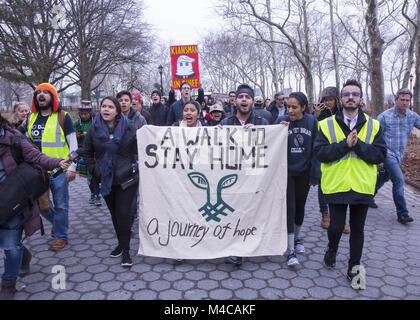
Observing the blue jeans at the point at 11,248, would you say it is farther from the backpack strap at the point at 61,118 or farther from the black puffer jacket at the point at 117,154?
the backpack strap at the point at 61,118

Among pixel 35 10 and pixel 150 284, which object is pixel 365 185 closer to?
pixel 150 284

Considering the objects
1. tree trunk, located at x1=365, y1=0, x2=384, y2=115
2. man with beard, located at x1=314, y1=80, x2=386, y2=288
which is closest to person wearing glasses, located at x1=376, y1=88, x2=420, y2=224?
man with beard, located at x1=314, y1=80, x2=386, y2=288

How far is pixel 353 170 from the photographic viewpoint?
3330 millimetres

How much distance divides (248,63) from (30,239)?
43514mm

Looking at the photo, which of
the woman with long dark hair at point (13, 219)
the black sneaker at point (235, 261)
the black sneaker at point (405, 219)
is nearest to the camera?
the woman with long dark hair at point (13, 219)

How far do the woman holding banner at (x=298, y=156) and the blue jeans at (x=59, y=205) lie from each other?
8.98 ft

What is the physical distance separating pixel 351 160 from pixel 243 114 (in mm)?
1306

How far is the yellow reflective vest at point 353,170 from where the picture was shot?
3299 millimetres

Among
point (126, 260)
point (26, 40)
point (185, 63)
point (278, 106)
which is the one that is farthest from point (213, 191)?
point (26, 40)

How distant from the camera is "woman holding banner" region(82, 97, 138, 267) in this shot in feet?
12.4

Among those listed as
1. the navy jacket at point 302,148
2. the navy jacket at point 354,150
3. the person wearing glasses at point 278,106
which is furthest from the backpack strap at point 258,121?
the person wearing glasses at point 278,106

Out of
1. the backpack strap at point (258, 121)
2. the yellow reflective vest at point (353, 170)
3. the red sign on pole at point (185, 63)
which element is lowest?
the yellow reflective vest at point (353, 170)

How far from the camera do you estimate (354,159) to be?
10.9 feet
